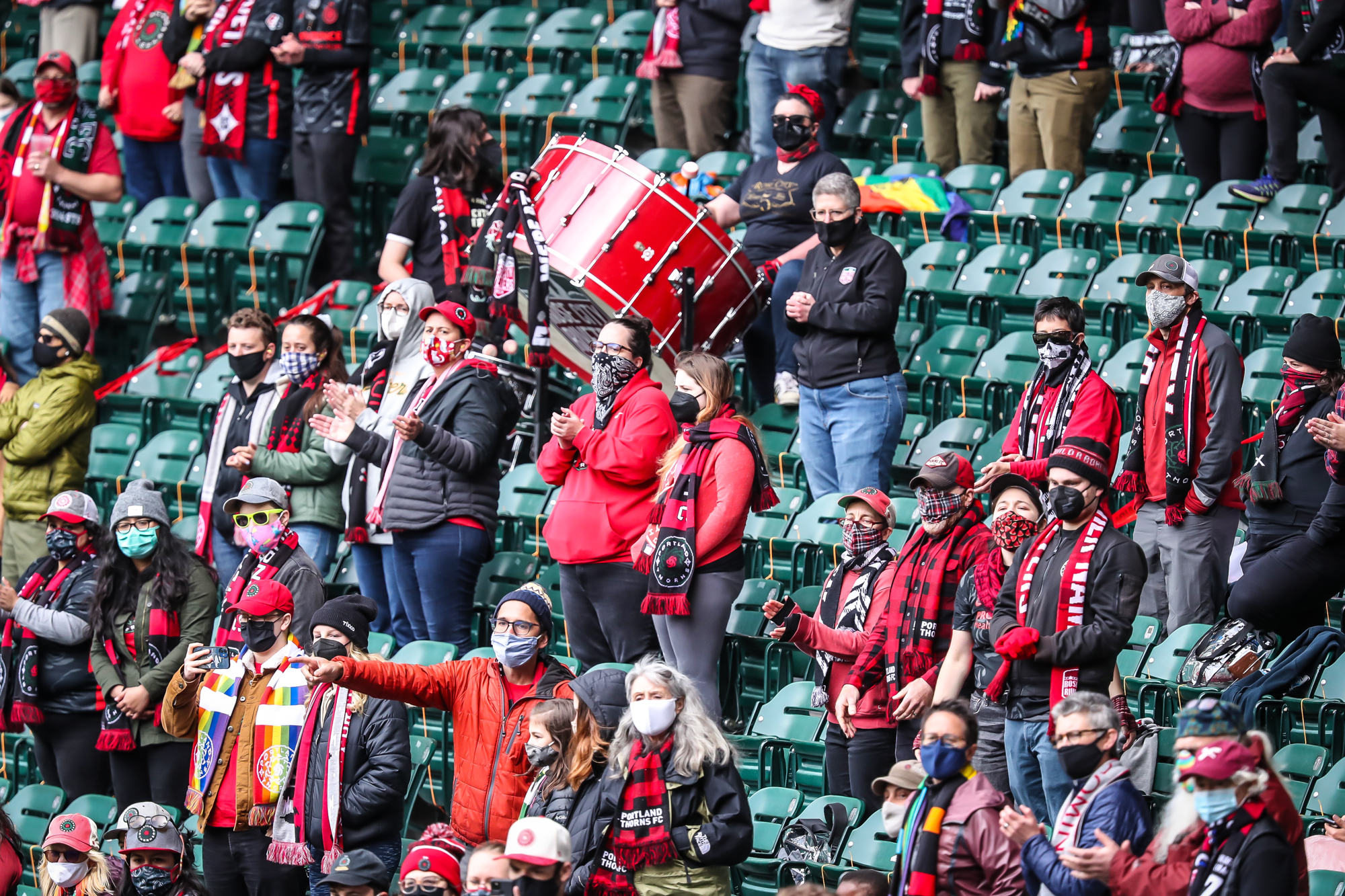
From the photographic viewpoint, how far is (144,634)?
26.2ft

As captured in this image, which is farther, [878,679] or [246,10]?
[246,10]

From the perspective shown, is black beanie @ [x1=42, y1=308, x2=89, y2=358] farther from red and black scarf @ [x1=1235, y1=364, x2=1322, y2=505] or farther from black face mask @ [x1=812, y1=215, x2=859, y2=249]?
red and black scarf @ [x1=1235, y1=364, x2=1322, y2=505]

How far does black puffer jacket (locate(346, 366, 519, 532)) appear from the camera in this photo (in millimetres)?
8109

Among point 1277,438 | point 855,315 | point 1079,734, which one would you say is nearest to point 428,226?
point 855,315

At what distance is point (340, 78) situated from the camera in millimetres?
10859

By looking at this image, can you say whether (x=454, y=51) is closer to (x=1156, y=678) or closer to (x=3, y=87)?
(x=3, y=87)

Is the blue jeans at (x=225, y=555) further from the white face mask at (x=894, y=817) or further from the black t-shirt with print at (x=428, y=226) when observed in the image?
the white face mask at (x=894, y=817)

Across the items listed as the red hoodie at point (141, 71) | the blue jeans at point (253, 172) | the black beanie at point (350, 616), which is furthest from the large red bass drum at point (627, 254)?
the red hoodie at point (141, 71)

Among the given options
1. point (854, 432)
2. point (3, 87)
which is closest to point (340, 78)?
point (3, 87)

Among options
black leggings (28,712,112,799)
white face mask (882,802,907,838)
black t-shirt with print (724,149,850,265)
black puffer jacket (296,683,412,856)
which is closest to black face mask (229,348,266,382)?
black leggings (28,712,112,799)

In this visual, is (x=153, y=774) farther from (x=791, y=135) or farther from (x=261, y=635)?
(x=791, y=135)

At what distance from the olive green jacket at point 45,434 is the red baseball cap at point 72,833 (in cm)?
265

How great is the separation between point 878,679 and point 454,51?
7.24 m

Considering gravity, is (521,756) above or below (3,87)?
below
